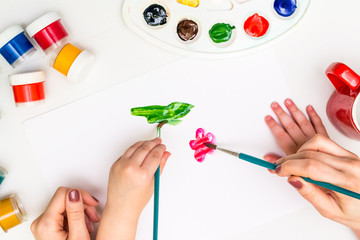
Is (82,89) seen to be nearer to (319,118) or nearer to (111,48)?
(111,48)

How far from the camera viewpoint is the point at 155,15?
78cm

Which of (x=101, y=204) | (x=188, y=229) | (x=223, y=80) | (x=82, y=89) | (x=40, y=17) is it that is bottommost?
(x=188, y=229)

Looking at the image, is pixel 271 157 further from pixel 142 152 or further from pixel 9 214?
pixel 9 214

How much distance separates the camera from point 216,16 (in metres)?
0.79

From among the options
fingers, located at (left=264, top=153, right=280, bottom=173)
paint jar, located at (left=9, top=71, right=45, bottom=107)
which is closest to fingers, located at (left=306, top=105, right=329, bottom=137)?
fingers, located at (left=264, top=153, right=280, bottom=173)

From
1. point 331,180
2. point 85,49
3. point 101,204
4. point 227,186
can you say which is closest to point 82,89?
point 85,49

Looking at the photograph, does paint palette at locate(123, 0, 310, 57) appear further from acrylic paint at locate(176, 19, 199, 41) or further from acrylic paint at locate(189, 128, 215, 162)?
acrylic paint at locate(189, 128, 215, 162)

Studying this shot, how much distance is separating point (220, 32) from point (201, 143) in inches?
10.6

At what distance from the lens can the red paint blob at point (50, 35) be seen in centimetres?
74

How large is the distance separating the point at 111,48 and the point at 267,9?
387mm

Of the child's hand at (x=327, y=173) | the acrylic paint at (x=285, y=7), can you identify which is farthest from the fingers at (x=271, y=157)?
the acrylic paint at (x=285, y=7)

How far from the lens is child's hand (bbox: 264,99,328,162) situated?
80 centimetres

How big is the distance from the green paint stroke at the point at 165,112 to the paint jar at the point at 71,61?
0.15m

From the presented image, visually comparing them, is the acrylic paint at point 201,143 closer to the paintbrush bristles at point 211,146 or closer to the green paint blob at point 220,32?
the paintbrush bristles at point 211,146
